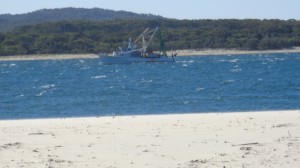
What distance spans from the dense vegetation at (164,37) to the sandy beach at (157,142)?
356 feet

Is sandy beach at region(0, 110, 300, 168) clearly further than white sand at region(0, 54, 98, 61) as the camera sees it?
No

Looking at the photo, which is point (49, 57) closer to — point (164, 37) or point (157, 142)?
point (164, 37)

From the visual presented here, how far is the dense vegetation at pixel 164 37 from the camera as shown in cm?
12712

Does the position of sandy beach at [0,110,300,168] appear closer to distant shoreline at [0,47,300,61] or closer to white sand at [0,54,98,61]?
white sand at [0,54,98,61]

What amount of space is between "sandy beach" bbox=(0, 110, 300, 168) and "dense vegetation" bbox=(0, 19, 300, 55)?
108382 millimetres

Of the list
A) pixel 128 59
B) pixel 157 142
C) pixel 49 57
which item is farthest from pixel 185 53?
pixel 157 142

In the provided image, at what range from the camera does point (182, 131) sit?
15508mm

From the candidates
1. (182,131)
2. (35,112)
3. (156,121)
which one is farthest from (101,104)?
(182,131)

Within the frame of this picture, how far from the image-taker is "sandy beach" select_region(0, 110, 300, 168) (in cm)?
1202

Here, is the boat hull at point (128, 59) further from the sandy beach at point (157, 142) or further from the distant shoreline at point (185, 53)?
the sandy beach at point (157, 142)

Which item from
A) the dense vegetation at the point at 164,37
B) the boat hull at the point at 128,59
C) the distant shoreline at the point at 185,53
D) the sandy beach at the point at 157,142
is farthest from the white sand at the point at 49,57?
the sandy beach at the point at 157,142

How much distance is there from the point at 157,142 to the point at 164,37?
405 ft

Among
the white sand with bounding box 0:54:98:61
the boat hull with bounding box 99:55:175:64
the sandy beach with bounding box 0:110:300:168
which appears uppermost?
the sandy beach with bounding box 0:110:300:168

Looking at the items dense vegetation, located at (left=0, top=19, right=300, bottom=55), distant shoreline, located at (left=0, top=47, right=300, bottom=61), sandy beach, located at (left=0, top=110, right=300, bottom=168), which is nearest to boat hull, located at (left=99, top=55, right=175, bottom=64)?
distant shoreline, located at (left=0, top=47, right=300, bottom=61)
